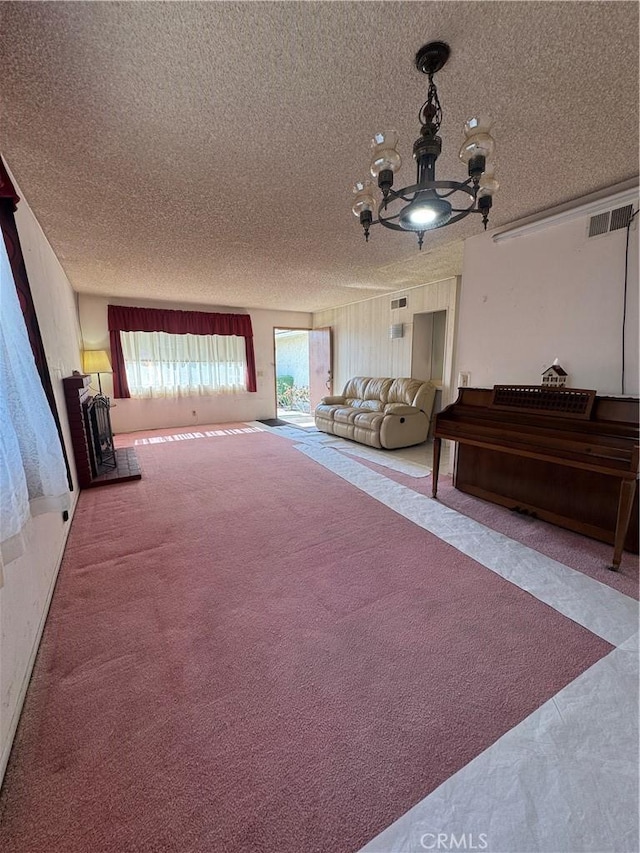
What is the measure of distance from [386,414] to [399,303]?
202 centimetres

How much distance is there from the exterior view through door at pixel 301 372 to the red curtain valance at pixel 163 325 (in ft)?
2.50

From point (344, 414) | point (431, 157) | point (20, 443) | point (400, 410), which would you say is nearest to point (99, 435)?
point (20, 443)

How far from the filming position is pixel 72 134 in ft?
5.48

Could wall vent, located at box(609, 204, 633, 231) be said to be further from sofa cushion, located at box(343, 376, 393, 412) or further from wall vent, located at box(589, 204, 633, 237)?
sofa cushion, located at box(343, 376, 393, 412)

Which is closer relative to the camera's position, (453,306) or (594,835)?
(594,835)

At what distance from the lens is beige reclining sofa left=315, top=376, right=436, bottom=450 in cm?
459

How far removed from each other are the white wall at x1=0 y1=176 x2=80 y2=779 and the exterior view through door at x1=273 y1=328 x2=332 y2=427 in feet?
14.4

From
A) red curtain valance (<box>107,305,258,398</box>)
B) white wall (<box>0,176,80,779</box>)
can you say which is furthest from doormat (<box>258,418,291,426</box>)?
white wall (<box>0,176,80,779</box>)

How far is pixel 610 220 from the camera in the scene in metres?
2.22

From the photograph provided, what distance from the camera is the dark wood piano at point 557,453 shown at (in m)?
1.97

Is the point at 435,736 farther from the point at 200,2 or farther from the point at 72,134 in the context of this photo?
the point at 72,134

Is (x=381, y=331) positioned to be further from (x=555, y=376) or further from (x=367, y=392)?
(x=555, y=376)

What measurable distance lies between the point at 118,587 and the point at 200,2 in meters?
2.46

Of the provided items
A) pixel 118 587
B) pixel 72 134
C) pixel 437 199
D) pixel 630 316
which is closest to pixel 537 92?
pixel 437 199
